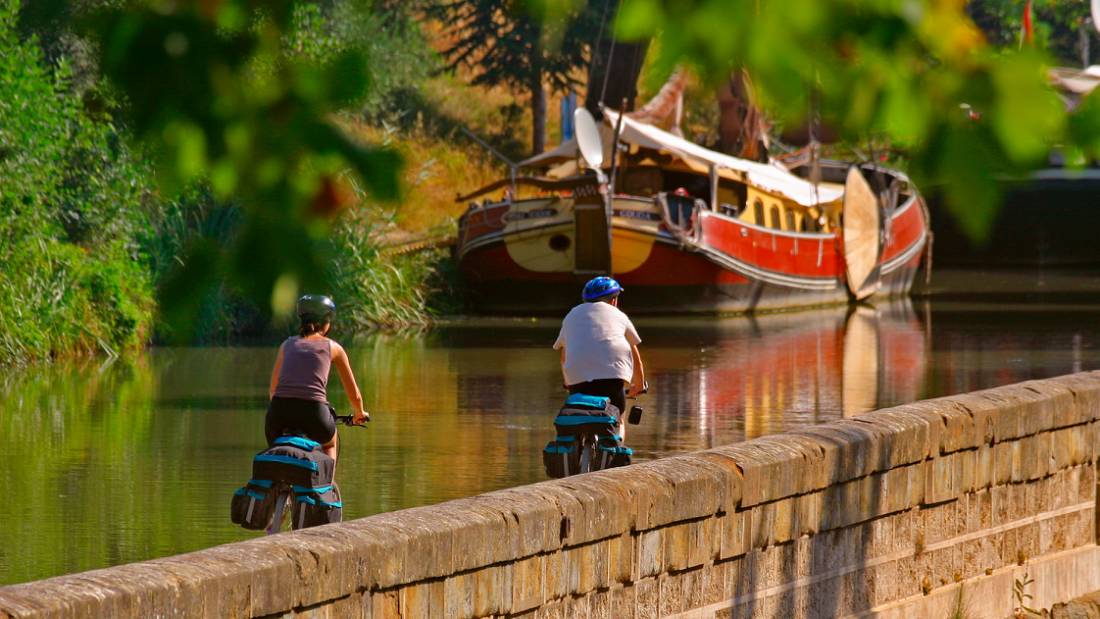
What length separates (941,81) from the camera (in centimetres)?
348

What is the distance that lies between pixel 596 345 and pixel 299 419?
2316mm

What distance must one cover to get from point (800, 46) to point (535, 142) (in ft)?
159

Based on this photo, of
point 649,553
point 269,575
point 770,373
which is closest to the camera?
point 269,575

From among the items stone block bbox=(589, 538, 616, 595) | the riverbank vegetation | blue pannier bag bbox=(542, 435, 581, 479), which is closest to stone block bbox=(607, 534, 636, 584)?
stone block bbox=(589, 538, 616, 595)

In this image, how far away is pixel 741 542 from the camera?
7.84 metres

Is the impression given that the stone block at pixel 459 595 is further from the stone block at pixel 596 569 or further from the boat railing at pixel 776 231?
the boat railing at pixel 776 231

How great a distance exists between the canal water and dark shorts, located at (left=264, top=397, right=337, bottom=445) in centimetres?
203

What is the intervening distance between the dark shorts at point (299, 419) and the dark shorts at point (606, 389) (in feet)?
7.17

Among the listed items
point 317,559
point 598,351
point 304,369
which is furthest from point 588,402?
point 317,559

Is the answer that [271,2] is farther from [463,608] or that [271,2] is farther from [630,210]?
[630,210]

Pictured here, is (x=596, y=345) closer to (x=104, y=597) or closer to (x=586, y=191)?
(x=104, y=597)

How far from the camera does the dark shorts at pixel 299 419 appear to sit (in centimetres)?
989

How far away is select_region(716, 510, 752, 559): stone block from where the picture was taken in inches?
305

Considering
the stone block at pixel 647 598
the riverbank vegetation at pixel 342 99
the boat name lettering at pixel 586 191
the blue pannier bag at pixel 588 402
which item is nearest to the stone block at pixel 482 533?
the stone block at pixel 647 598
